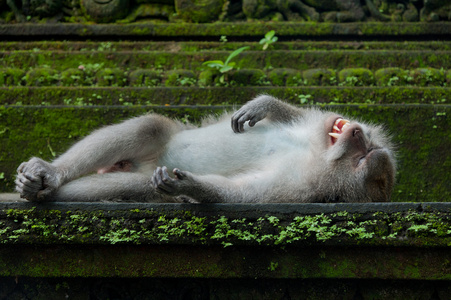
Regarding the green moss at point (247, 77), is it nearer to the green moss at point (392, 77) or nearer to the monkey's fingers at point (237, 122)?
the green moss at point (392, 77)

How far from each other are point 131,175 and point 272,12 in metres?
4.13

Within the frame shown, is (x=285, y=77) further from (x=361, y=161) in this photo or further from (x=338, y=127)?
(x=361, y=161)

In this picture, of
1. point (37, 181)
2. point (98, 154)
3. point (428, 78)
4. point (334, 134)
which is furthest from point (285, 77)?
point (37, 181)

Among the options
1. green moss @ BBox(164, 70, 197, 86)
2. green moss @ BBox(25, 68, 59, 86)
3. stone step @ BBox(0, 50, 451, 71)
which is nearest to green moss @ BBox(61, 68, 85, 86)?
green moss @ BBox(25, 68, 59, 86)

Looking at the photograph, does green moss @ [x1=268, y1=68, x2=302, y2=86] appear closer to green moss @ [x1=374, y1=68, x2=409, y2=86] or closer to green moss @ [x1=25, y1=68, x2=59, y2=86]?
green moss @ [x1=374, y1=68, x2=409, y2=86]

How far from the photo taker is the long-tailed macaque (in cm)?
349

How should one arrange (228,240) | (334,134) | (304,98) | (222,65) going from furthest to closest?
(222,65)
(304,98)
(334,134)
(228,240)

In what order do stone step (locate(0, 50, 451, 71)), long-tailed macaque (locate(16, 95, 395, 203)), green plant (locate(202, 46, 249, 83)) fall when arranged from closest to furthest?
long-tailed macaque (locate(16, 95, 395, 203)) → green plant (locate(202, 46, 249, 83)) → stone step (locate(0, 50, 451, 71))

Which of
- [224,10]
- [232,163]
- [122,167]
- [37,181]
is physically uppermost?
[224,10]

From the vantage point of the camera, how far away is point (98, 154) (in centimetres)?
389

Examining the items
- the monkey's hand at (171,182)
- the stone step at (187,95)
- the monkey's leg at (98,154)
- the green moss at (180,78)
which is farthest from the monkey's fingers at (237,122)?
the green moss at (180,78)

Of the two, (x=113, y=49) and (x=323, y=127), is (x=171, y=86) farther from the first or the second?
(x=323, y=127)

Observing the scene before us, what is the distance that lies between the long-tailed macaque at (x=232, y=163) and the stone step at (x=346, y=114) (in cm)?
72

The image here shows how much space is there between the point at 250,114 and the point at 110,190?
1279mm
